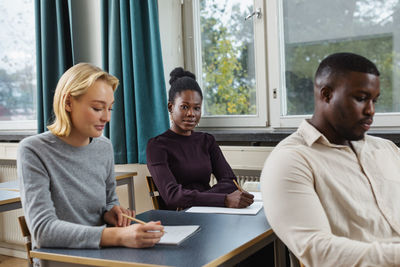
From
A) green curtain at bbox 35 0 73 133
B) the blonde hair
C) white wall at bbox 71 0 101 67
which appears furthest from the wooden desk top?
the blonde hair

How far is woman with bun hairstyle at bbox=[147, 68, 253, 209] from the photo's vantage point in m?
2.42

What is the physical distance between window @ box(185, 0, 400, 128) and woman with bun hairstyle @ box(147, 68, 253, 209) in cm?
62

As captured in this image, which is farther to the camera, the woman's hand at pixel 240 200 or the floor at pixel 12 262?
the floor at pixel 12 262

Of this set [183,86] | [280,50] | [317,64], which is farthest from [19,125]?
[317,64]

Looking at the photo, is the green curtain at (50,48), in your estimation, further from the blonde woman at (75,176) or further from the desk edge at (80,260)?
the desk edge at (80,260)

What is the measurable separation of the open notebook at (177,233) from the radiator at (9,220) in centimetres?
298

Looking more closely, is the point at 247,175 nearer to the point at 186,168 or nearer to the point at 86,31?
the point at 186,168

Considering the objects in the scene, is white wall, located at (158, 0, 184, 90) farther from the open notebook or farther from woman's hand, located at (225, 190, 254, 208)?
the open notebook

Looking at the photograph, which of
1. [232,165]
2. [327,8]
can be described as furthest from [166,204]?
[327,8]

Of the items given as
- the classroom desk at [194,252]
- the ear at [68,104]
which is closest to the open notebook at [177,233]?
the classroom desk at [194,252]

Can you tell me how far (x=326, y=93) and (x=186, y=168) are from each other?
1279 mm

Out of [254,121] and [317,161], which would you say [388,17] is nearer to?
[254,121]

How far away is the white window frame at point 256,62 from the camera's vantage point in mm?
3215

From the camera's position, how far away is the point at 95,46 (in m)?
3.74
